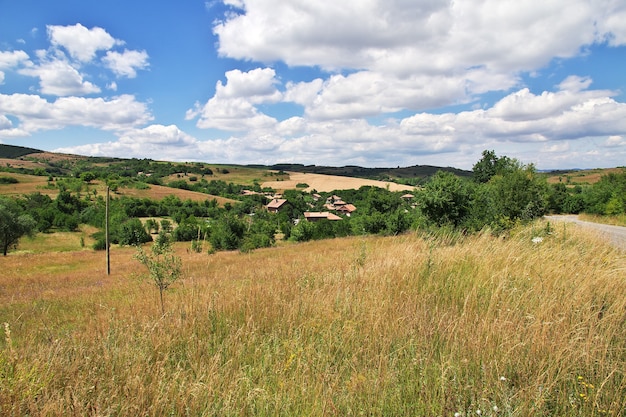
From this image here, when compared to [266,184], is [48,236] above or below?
below

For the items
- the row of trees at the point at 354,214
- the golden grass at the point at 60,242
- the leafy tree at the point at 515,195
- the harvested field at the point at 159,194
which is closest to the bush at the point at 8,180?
the row of trees at the point at 354,214

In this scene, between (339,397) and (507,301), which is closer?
(339,397)

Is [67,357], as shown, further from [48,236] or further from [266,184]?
[266,184]

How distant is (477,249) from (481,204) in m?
20.1

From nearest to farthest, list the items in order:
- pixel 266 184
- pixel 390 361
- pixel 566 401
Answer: pixel 566 401 → pixel 390 361 → pixel 266 184

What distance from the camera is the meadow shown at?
245 centimetres

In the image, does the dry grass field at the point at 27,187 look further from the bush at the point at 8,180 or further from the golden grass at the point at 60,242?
the golden grass at the point at 60,242

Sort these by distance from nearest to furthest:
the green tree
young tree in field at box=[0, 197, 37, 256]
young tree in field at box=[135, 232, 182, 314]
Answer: young tree in field at box=[135, 232, 182, 314]
the green tree
young tree in field at box=[0, 197, 37, 256]

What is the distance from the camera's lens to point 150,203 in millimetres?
126938

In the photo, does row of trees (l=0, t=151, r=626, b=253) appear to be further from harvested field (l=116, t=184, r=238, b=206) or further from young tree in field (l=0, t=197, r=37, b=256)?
harvested field (l=116, t=184, r=238, b=206)

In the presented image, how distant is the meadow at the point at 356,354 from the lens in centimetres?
245

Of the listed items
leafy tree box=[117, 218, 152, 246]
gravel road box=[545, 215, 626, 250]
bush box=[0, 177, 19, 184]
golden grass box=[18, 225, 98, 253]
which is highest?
gravel road box=[545, 215, 626, 250]

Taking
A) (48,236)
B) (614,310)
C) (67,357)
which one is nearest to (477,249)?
(614,310)

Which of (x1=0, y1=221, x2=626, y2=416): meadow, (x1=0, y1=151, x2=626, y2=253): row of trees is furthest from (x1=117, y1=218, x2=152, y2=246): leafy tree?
(x1=0, y1=221, x2=626, y2=416): meadow
